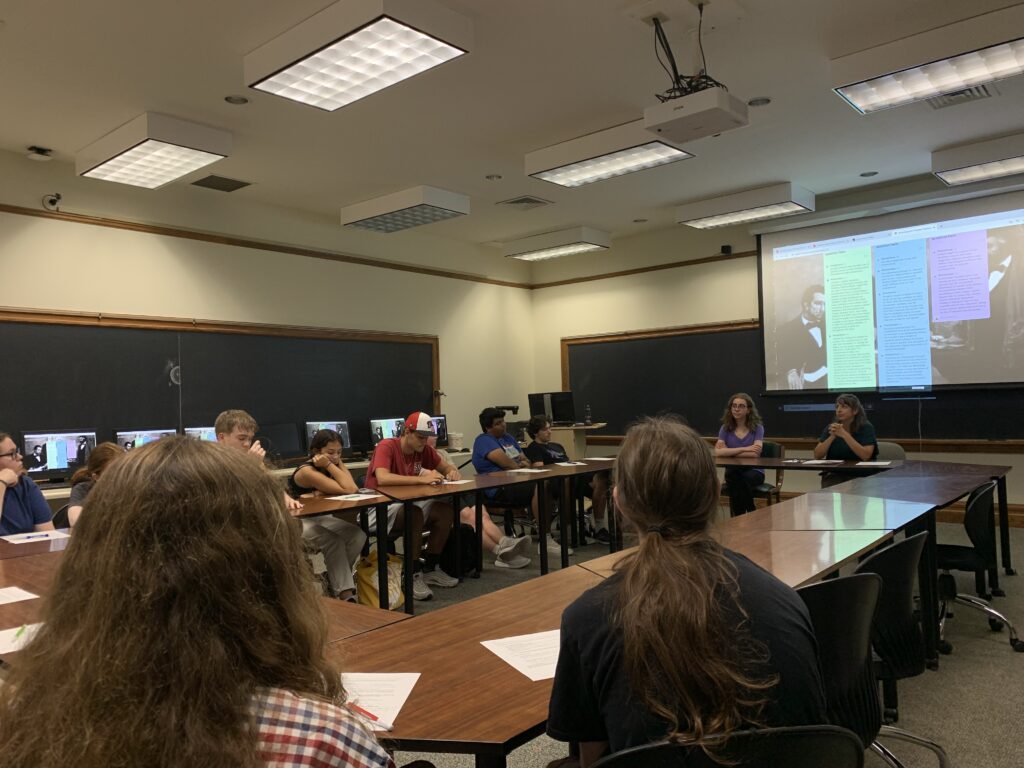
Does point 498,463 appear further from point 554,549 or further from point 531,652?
point 531,652

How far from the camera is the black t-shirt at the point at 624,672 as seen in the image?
1.09 m

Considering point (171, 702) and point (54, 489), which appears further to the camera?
point (54, 489)

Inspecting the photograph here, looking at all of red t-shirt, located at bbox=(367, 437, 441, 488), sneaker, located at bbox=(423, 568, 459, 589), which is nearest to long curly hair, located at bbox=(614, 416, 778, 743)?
red t-shirt, located at bbox=(367, 437, 441, 488)

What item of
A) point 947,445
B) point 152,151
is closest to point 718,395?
point 947,445

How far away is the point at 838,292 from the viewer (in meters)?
7.07

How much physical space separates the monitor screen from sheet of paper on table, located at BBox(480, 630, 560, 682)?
5177 millimetres

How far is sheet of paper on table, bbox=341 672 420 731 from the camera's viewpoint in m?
1.31

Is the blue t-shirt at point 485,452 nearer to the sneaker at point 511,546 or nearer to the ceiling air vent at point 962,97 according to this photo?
the sneaker at point 511,546

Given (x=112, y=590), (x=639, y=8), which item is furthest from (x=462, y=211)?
(x=112, y=590)

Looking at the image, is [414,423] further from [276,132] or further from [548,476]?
[276,132]

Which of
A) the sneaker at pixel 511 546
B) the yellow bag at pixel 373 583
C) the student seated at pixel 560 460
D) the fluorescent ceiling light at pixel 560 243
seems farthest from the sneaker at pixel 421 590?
the fluorescent ceiling light at pixel 560 243

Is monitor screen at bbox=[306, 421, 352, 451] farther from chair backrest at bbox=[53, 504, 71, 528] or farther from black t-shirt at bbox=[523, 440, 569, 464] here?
chair backrest at bbox=[53, 504, 71, 528]

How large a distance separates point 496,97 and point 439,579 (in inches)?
124

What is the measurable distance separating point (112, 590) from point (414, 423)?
4.03 m
